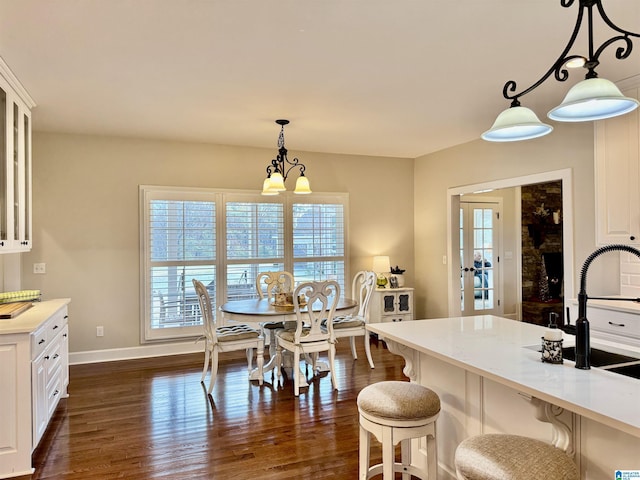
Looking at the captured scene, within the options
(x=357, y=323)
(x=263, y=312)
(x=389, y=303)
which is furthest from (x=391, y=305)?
(x=263, y=312)

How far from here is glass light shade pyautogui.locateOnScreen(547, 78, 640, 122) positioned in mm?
1543

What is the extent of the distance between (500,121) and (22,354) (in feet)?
9.71

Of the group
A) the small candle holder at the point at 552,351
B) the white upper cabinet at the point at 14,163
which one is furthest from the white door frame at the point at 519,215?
the white upper cabinet at the point at 14,163

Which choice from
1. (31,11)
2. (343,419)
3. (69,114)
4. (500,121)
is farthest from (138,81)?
(343,419)

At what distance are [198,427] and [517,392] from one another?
2340mm

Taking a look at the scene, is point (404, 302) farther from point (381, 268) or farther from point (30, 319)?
point (30, 319)

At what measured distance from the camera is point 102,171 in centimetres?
492

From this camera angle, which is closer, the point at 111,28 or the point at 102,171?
the point at 111,28

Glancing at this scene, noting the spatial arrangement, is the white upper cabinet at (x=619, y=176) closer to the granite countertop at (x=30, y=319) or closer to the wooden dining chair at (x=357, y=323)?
the wooden dining chair at (x=357, y=323)

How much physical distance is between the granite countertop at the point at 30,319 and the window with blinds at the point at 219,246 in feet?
4.98

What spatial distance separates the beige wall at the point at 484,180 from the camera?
3895 mm

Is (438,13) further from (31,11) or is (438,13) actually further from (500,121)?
(31,11)

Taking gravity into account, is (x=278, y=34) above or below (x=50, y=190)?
above

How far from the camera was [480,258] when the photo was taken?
21.7ft
